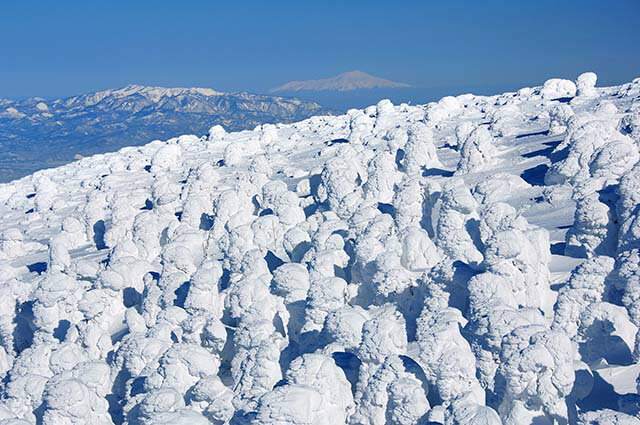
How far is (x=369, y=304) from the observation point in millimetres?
17766

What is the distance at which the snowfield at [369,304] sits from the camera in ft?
41.8

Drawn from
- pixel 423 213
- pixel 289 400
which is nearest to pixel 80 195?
pixel 423 213

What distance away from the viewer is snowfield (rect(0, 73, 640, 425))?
12.7 m

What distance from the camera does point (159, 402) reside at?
14438 mm

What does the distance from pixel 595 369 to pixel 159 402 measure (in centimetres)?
825

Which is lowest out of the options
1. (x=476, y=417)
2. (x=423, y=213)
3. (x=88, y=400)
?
(x=88, y=400)

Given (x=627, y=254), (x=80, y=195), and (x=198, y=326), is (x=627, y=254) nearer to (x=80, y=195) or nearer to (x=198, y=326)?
(x=198, y=326)

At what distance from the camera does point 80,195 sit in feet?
164

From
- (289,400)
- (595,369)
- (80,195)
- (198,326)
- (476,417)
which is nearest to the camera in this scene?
(476,417)

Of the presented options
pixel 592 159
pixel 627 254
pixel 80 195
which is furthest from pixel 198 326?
pixel 80 195

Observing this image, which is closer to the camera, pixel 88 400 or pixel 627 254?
pixel 627 254

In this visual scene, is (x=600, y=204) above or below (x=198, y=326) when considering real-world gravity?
above

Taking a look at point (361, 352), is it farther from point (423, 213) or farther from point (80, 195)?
point (80, 195)

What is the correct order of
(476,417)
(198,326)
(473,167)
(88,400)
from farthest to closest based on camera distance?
(473,167) < (198,326) < (88,400) < (476,417)
